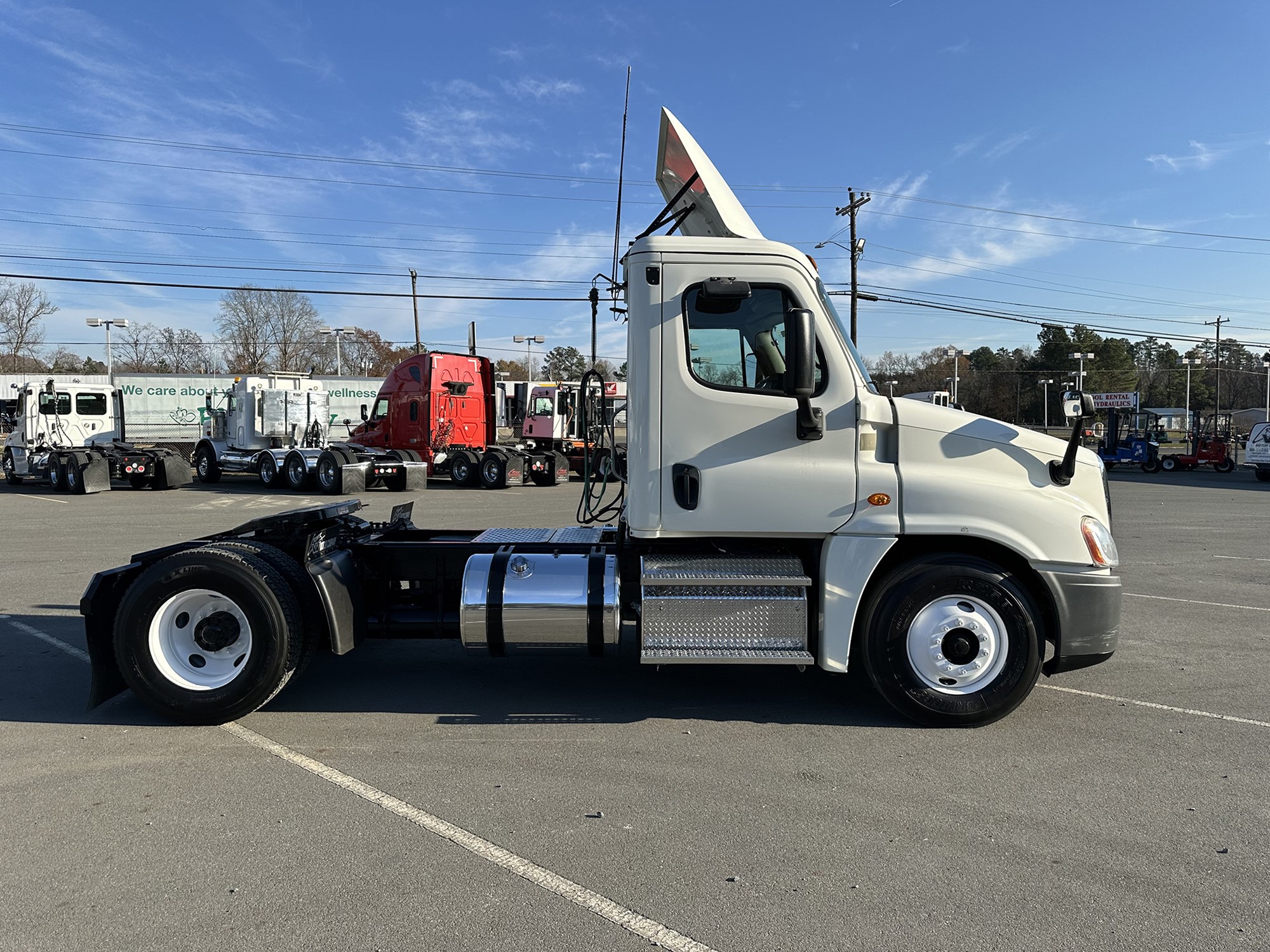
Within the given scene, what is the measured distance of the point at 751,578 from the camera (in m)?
4.55

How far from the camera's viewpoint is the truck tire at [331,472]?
1938cm

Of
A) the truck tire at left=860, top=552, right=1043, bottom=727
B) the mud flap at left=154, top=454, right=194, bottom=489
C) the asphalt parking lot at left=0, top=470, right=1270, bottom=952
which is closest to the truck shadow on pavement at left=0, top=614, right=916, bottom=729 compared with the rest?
the asphalt parking lot at left=0, top=470, right=1270, bottom=952

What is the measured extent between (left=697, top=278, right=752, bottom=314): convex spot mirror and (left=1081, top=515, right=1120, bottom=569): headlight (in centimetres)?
225

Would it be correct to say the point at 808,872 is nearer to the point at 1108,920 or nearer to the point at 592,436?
the point at 1108,920

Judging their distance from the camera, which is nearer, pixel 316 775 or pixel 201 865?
pixel 201 865

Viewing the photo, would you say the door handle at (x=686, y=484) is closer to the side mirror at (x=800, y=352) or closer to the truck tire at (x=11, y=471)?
the side mirror at (x=800, y=352)

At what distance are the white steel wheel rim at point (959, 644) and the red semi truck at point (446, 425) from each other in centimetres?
1760

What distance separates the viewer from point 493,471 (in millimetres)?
21609

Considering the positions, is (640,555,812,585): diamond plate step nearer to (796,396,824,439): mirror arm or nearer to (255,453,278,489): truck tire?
(796,396,824,439): mirror arm

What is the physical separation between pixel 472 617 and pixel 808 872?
2392 millimetres

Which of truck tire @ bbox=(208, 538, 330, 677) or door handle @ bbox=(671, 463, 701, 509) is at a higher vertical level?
door handle @ bbox=(671, 463, 701, 509)

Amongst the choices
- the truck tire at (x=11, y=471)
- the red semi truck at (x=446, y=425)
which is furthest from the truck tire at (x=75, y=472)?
the red semi truck at (x=446, y=425)

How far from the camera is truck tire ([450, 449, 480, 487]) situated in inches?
860

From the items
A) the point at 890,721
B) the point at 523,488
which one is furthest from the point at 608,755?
the point at 523,488
